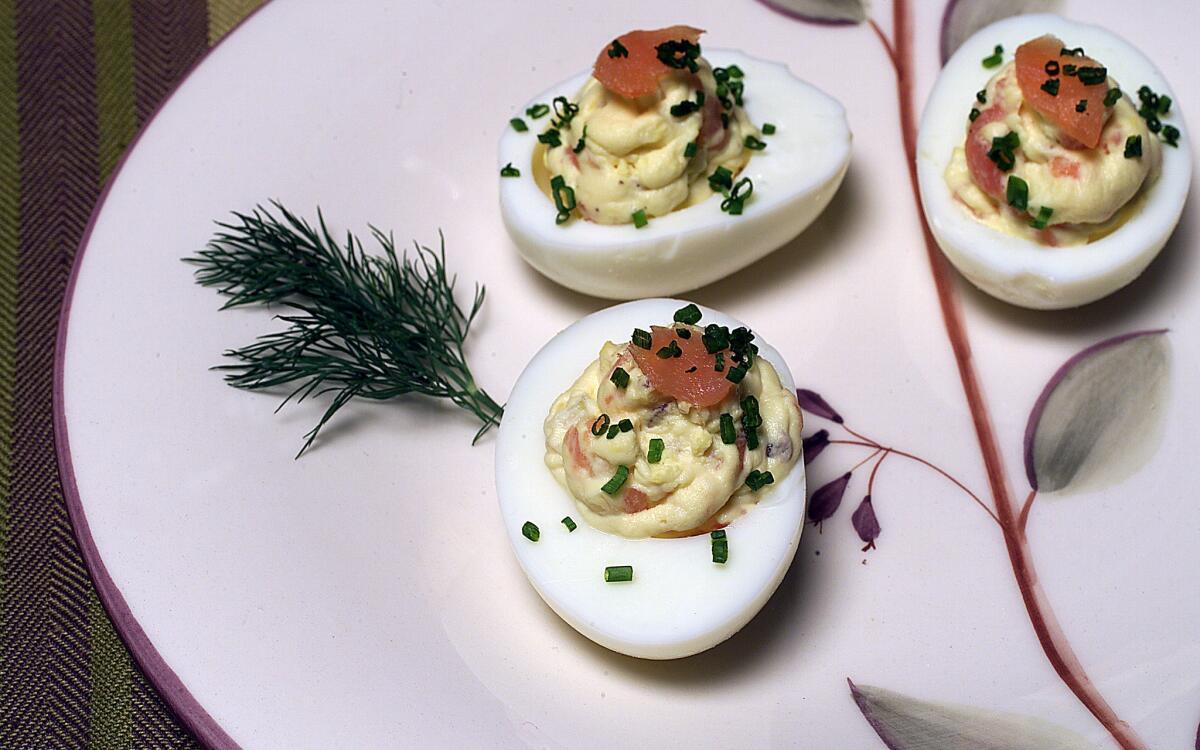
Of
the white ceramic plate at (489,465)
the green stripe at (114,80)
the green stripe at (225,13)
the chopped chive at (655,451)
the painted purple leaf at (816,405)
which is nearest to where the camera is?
the chopped chive at (655,451)

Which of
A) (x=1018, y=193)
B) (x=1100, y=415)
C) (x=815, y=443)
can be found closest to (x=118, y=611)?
(x=815, y=443)

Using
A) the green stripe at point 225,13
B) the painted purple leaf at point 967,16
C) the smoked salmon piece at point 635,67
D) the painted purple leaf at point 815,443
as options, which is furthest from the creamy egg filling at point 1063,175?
the green stripe at point 225,13

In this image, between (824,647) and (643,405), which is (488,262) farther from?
(824,647)

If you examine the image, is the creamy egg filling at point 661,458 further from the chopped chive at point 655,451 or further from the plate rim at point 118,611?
the plate rim at point 118,611

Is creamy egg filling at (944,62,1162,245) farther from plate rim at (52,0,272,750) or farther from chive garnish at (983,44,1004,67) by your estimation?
plate rim at (52,0,272,750)

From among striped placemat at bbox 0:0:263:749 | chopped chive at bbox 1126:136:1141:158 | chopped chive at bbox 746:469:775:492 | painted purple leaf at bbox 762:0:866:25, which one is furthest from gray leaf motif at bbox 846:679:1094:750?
painted purple leaf at bbox 762:0:866:25

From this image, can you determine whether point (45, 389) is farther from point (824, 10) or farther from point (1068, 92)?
point (1068, 92)
